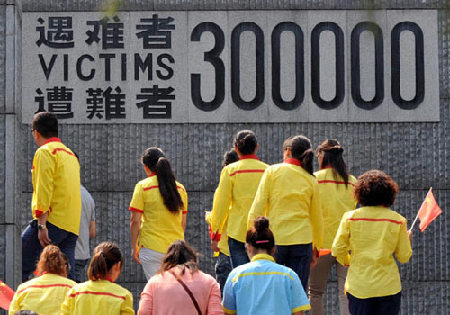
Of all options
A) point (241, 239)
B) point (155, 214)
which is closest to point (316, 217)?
point (241, 239)

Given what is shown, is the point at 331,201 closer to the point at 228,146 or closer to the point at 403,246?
the point at 403,246

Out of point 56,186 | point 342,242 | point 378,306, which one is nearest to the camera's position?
point 378,306

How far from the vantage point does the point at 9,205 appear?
907 cm

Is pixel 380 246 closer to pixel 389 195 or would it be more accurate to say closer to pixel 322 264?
pixel 389 195

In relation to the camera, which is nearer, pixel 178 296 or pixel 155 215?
pixel 178 296

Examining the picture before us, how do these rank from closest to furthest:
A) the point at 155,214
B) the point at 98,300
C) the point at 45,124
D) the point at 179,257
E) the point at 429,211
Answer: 1. the point at 179,257
2. the point at 98,300
3. the point at 45,124
4. the point at 155,214
5. the point at 429,211

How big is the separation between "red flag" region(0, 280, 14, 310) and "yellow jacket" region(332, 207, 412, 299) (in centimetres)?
245

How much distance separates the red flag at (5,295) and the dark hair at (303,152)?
234 centimetres

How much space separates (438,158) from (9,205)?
16.8 ft

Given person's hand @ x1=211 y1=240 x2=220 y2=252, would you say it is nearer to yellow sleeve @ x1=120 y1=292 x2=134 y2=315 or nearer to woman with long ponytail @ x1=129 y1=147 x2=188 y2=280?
woman with long ponytail @ x1=129 y1=147 x2=188 y2=280

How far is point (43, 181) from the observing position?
28.6 feet

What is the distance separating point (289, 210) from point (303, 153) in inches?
18.3

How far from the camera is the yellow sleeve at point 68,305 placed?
23.6 ft

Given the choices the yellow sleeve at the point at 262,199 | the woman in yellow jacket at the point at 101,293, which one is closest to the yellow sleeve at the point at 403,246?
the yellow sleeve at the point at 262,199
